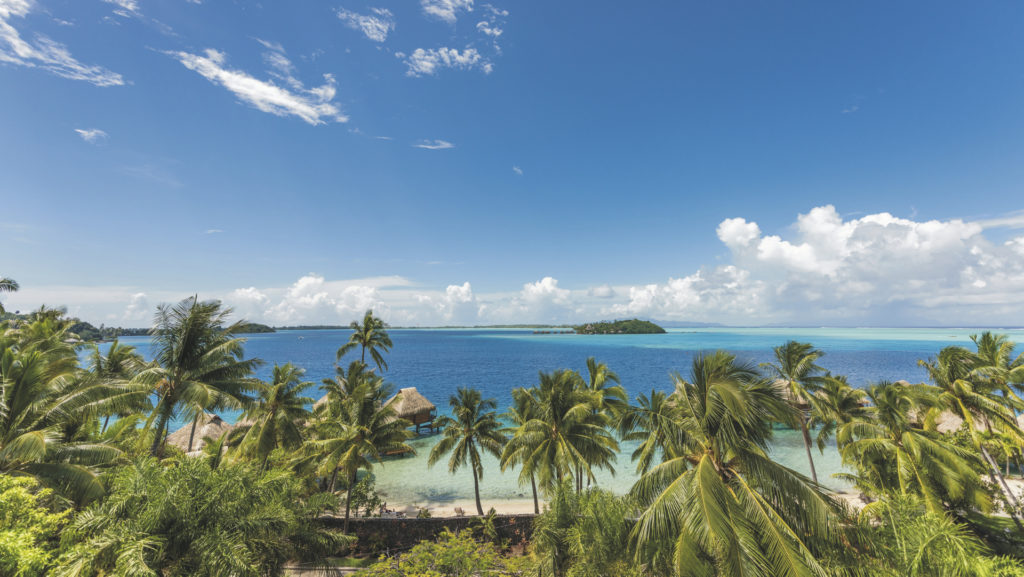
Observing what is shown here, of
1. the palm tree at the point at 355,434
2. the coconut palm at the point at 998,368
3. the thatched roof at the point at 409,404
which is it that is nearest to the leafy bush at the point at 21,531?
the palm tree at the point at 355,434

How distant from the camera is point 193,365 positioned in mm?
14195

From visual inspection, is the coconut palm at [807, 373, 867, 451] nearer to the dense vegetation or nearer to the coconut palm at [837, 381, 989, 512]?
the dense vegetation

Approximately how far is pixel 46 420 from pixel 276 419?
9.30 metres

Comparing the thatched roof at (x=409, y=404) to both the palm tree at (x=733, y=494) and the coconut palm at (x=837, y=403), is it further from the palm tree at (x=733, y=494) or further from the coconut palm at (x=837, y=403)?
the coconut palm at (x=837, y=403)

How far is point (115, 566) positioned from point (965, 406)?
3013cm

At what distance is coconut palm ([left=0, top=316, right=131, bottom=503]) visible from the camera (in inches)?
384

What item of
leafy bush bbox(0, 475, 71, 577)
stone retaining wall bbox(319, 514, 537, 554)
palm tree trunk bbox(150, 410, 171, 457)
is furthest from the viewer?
stone retaining wall bbox(319, 514, 537, 554)

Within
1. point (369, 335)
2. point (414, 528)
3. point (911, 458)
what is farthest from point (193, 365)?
point (911, 458)

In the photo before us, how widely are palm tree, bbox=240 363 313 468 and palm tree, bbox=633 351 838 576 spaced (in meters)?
19.5

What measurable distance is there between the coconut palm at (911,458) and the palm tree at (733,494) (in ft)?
26.0

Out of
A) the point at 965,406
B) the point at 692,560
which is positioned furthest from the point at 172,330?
the point at 965,406

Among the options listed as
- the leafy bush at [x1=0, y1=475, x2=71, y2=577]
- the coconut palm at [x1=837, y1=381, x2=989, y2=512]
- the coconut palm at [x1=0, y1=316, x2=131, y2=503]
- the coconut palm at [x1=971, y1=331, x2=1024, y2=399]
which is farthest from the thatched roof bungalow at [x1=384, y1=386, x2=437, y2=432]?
the coconut palm at [x1=971, y1=331, x2=1024, y2=399]

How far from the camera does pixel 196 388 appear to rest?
1361 cm

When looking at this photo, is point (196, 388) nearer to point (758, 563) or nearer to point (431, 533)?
point (431, 533)
